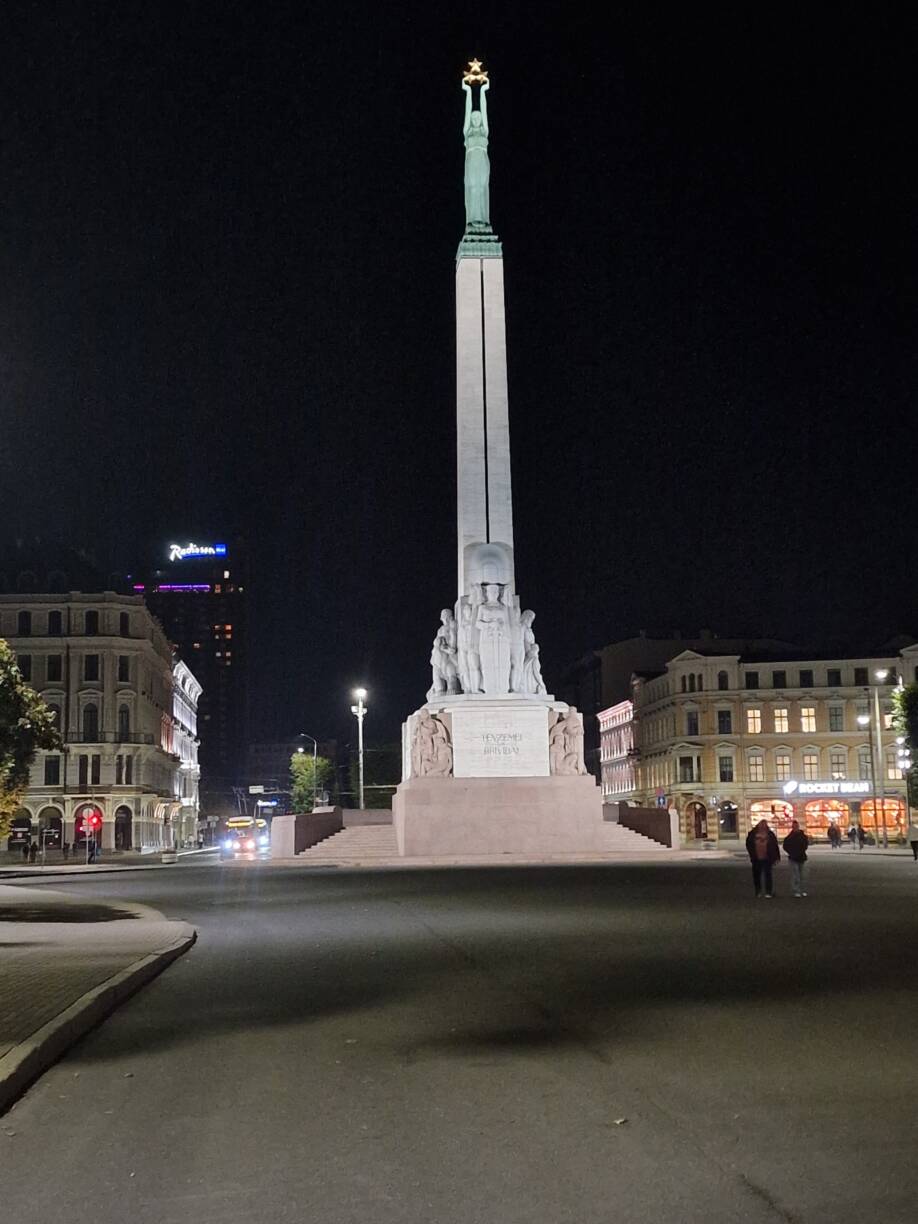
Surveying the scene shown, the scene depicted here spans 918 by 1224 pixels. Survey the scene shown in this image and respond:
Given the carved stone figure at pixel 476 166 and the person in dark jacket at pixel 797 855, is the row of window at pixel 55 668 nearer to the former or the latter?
the carved stone figure at pixel 476 166

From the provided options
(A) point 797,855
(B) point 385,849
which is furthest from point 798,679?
(A) point 797,855

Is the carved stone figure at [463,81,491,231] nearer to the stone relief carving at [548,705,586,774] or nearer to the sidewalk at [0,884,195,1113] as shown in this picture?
the stone relief carving at [548,705,586,774]

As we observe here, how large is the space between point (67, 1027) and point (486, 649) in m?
38.5

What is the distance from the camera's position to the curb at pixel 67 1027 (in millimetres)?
7770

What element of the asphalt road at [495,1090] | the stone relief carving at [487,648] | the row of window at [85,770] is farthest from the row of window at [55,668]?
the asphalt road at [495,1090]

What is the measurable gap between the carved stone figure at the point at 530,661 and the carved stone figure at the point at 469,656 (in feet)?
5.64

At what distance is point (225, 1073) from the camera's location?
8.52 m

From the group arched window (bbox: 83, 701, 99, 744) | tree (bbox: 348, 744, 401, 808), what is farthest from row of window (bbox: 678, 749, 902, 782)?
arched window (bbox: 83, 701, 99, 744)

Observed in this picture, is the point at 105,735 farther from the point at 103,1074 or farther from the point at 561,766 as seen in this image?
the point at 103,1074

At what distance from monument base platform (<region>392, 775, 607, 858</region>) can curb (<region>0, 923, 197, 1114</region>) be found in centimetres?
3096

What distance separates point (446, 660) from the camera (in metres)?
48.5

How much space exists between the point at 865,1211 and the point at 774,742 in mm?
82064

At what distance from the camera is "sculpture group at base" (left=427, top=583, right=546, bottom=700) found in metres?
47.9

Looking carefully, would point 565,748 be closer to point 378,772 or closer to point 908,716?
point 908,716
